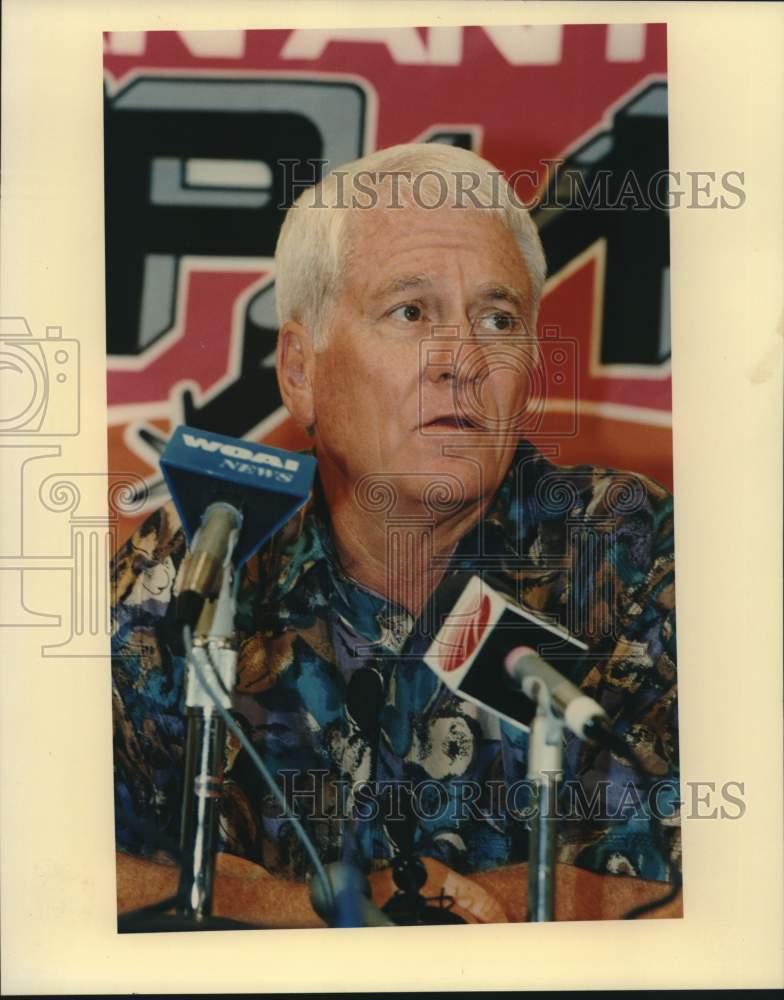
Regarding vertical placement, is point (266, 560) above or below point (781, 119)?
below

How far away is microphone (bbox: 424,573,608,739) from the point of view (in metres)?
2.18

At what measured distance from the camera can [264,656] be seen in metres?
2.27

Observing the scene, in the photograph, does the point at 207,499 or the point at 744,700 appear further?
the point at 744,700

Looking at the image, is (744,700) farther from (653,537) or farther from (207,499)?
(207,499)

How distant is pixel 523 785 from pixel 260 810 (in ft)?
1.76

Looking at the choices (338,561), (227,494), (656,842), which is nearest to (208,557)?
(227,494)

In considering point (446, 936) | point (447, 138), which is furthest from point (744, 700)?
point (447, 138)

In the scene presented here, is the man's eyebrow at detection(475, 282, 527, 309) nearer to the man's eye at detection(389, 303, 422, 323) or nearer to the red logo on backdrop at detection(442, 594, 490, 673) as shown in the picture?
the man's eye at detection(389, 303, 422, 323)

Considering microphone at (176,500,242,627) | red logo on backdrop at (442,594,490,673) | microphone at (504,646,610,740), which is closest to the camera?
microphone at (176,500,242,627)

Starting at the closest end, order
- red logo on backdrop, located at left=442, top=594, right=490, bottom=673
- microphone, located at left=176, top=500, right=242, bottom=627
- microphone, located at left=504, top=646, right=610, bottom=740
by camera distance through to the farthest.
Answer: microphone, located at left=176, top=500, right=242, bottom=627 < microphone, located at left=504, top=646, right=610, bottom=740 < red logo on backdrop, located at left=442, top=594, right=490, bottom=673

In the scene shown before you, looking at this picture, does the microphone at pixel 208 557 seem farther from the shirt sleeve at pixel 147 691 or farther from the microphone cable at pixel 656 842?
the microphone cable at pixel 656 842

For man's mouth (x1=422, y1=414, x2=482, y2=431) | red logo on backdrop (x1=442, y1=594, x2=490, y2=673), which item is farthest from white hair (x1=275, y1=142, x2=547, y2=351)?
red logo on backdrop (x1=442, y1=594, x2=490, y2=673)

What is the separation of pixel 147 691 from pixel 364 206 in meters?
1.10

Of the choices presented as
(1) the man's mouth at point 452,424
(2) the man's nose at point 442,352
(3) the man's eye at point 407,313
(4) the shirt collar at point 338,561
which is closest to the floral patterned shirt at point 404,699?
(4) the shirt collar at point 338,561
